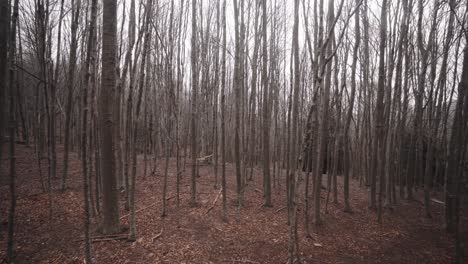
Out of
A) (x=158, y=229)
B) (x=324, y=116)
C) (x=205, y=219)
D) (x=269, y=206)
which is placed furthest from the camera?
(x=269, y=206)

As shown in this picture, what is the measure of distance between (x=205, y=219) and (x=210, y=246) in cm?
122

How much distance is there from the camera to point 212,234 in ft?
16.5

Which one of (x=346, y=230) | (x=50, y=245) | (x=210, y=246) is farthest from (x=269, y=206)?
(x=50, y=245)

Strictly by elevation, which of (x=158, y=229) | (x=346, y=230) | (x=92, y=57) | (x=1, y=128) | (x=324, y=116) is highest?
(x=92, y=57)

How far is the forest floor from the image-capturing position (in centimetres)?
413

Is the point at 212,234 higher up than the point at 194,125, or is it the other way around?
the point at 194,125

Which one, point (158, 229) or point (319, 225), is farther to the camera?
point (319, 225)

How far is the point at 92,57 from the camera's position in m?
3.34

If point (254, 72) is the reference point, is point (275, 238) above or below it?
below

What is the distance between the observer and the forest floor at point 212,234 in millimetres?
4133

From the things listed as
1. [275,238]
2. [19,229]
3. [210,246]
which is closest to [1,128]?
[19,229]

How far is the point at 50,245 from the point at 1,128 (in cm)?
248

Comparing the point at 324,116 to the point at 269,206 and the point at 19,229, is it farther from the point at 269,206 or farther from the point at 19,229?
the point at 19,229

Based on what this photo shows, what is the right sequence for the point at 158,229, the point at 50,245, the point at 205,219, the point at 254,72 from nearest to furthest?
1. the point at 50,245
2. the point at 158,229
3. the point at 205,219
4. the point at 254,72
